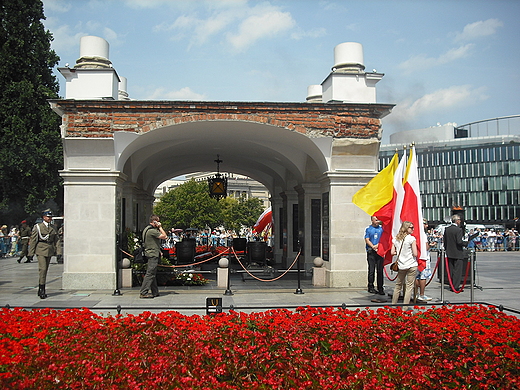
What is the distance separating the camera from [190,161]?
21.1 meters

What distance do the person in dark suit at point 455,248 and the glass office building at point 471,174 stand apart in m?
71.0

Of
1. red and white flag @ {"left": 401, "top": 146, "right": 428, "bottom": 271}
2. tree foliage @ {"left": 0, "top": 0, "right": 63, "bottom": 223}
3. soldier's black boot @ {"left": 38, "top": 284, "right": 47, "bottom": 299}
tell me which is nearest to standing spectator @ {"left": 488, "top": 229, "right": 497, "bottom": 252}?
red and white flag @ {"left": 401, "top": 146, "right": 428, "bottom": 271}

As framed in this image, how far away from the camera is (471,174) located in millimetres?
86250

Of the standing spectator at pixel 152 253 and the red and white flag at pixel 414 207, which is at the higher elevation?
the red and white flag at pixel 414 207

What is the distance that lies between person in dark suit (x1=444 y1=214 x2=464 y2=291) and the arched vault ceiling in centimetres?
341

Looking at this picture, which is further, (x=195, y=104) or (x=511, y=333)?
(x=195, y=104)

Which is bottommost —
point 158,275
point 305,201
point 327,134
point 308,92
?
point 158,275

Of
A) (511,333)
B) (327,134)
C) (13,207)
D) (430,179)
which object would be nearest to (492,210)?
(430,179)

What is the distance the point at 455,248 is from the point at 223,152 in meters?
9.61

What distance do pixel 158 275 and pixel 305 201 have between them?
5.58 meters

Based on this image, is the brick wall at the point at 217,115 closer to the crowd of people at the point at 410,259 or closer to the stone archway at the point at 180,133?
the stone archway at the point at 180,133

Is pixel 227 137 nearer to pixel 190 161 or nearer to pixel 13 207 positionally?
pixel 190 161

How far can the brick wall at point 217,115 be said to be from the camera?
12016 millimetres


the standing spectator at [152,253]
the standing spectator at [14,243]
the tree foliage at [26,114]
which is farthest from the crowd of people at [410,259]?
the tree foliage at [26,114]
